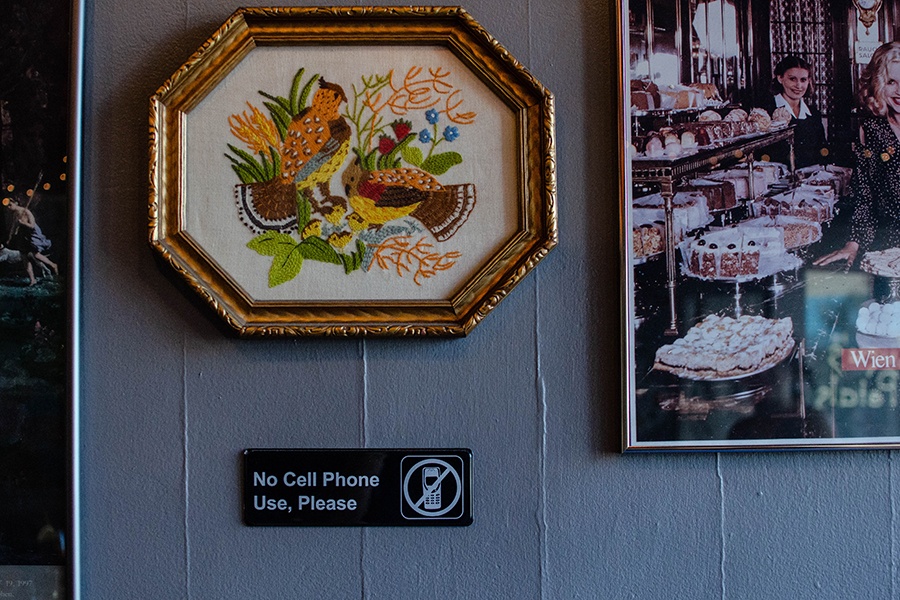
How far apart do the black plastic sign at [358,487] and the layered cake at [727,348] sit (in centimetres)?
34

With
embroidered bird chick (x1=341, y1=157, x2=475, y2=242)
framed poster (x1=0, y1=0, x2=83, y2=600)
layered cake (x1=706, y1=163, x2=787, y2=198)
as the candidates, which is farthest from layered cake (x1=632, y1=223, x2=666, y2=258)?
framed poster (x1=0, y1=0, x2=83, y2=600)

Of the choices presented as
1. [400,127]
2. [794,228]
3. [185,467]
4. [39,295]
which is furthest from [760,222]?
[39,295]

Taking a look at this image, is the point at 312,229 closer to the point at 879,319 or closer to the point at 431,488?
the point at 431,488

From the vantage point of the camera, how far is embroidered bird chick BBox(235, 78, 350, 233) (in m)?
1.03

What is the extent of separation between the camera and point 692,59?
1.05 metres

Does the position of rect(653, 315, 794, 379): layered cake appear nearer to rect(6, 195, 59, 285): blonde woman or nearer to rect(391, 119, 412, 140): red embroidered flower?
rect(391, 119, 412, 140): red embroidered flower

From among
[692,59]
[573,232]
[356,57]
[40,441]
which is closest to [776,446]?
[573,232]

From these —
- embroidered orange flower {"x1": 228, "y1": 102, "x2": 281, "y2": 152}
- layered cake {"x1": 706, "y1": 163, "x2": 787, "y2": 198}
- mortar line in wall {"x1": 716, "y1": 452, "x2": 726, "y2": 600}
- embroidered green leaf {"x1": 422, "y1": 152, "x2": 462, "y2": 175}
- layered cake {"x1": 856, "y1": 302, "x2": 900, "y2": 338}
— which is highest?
embroidered orange flower {"x1": 228, "y1": 102, "x2": 281, "y2": 152}

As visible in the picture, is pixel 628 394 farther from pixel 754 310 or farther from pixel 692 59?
pixel 692 59

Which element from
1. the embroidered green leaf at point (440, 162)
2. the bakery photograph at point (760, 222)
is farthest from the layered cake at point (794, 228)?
the embroidered green leaf at point (440, 162)

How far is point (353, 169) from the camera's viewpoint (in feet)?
3.41

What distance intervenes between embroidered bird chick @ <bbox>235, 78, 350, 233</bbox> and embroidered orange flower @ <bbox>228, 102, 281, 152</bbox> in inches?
0.9

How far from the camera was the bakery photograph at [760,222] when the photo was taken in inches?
40.6

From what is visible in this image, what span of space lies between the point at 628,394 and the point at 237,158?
673 millimetres
